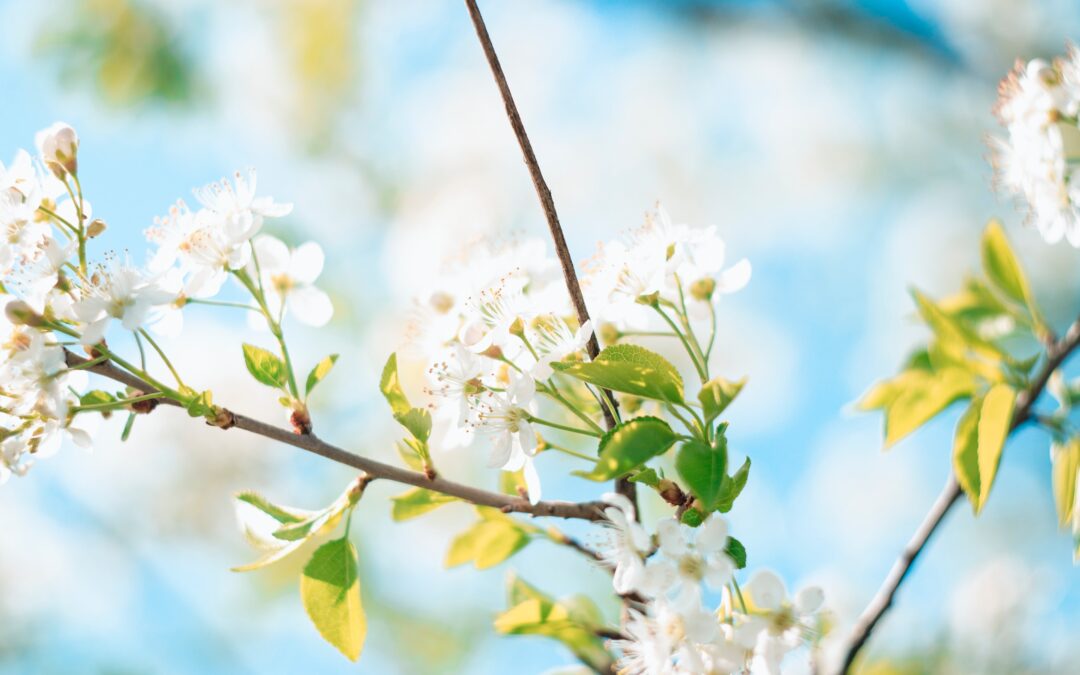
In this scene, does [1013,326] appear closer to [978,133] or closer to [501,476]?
[501,476]

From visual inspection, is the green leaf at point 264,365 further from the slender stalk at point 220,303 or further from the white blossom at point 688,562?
the white blossom at point 688,562

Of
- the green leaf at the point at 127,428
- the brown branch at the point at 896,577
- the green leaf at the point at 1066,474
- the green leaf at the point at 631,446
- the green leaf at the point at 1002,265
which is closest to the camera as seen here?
the green leaf at the point at 631,446

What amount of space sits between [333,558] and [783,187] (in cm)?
321

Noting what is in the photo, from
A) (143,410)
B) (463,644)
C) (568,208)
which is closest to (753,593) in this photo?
(143,410)

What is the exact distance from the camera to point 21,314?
70cm

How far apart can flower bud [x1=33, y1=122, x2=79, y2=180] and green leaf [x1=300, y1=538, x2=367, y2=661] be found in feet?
1.22

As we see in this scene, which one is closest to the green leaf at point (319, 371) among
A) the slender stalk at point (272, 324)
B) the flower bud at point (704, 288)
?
the slender stalk at point (272, 324)

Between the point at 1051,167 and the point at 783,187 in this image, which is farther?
the point at 783,187

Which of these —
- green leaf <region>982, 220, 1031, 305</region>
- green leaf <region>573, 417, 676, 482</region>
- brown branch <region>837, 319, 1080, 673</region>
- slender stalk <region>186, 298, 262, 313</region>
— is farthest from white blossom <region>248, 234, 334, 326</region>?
green leaf <region>982, 220, 1031, 305</region>

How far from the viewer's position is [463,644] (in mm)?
2834

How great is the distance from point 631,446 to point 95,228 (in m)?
0.48

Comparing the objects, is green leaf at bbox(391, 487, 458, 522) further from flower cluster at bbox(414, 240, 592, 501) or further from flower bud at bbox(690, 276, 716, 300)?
flower bud at bbox(690, 276, 716, 300)

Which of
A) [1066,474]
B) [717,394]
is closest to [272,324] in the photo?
[717,394]

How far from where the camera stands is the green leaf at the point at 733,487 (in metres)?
0.66
